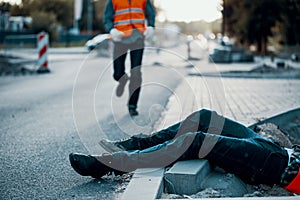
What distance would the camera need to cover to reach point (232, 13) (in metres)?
34.8

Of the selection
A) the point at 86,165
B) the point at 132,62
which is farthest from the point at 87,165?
the point at 132,62

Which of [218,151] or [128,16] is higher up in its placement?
[128,16]

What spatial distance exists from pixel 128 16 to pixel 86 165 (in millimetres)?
3936

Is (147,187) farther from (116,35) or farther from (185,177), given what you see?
(116,35)

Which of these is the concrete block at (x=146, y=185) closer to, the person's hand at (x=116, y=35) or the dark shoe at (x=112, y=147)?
the dark shoe at (x=112, y=147)

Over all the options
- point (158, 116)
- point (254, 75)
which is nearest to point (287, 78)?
point (254, 75)

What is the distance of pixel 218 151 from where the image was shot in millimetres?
3715

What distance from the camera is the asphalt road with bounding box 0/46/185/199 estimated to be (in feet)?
12.5

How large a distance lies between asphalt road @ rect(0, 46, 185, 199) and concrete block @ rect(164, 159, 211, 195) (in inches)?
15.6

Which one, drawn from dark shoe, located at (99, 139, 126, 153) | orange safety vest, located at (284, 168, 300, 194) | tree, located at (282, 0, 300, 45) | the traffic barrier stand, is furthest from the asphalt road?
tree, located at (282, 0, 300, 45)

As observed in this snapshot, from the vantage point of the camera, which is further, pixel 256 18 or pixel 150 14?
pixel 256 18

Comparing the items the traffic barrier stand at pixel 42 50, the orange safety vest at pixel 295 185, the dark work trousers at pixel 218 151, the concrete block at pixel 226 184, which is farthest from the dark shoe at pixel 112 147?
the traffic barrier stand at pixel 42 50

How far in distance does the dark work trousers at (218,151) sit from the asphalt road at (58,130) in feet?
1.04

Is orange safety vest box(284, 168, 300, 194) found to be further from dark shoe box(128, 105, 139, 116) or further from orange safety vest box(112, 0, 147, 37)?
Result: orange safety vest box(112, 0, 147, 37)
